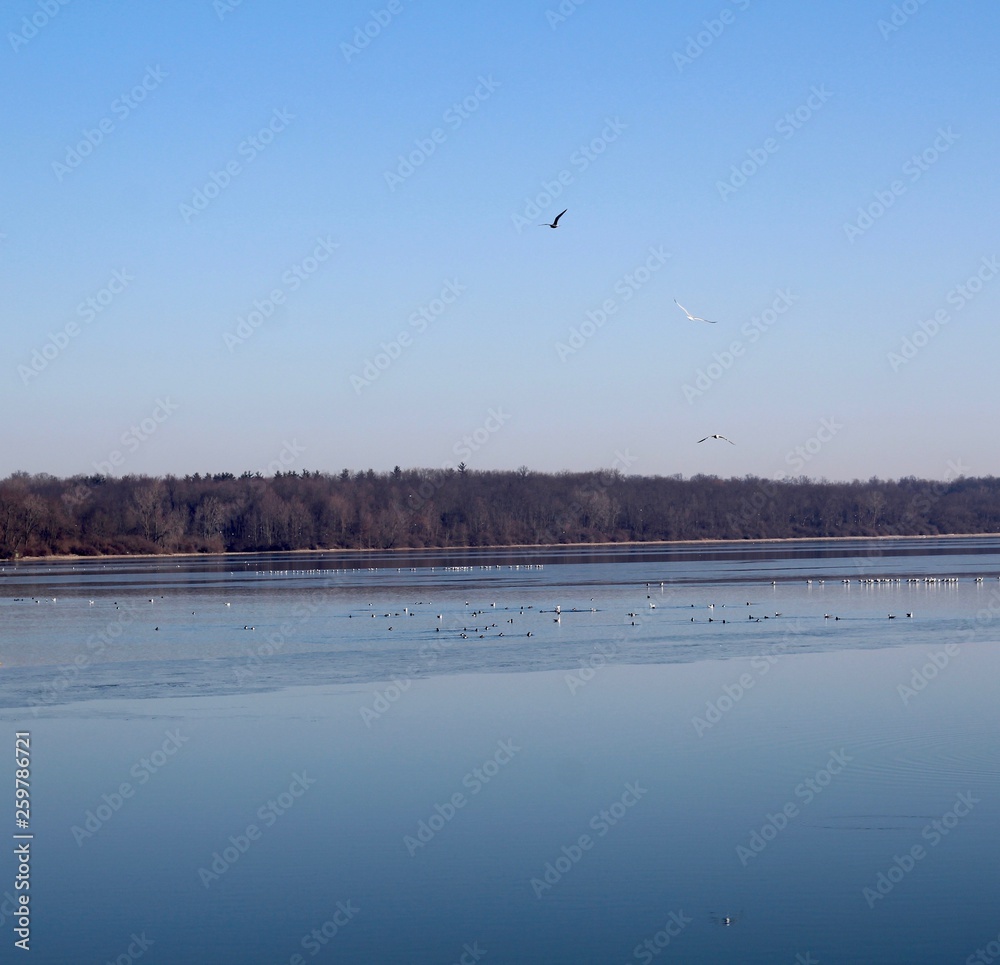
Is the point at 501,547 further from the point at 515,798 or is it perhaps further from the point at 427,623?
→ the point at 515,798

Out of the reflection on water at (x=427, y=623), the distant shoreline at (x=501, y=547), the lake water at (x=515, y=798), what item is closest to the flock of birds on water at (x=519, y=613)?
the reflection on water at (x=427, y=623)

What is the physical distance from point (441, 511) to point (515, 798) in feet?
369

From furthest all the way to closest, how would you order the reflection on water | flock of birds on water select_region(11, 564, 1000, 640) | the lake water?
flock of birds on water select_region(11, 564, 1000, 640), the reflection on water, the lake water

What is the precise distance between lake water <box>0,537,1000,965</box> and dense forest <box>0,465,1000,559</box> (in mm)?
77911

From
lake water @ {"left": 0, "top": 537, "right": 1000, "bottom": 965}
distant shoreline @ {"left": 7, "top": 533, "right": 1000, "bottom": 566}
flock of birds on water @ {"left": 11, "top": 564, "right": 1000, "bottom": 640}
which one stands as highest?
distant shoreline @ {"left": 7, "top": 533, "right": 1000, "bottom": 566}

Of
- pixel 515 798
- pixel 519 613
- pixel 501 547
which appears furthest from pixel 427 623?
pixel 501 547

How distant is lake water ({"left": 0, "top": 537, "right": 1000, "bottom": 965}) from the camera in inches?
372

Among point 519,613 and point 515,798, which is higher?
point 519,613

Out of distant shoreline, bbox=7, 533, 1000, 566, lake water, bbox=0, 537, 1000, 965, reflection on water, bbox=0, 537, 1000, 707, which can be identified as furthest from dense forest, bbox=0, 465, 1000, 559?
lake water, bbox=0, 537, 1000, 965

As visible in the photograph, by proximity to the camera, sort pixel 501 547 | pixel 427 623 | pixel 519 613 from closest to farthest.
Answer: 1. pixel 427 623
2. pixel 519 613
3. pixel 501 547

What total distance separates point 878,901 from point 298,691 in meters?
12.2

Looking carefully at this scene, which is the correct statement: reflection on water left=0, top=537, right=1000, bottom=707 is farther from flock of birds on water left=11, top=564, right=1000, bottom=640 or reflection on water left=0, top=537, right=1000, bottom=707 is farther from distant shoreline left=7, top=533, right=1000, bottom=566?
distant shoreline left=7, top=533, right=1000, bottom=566

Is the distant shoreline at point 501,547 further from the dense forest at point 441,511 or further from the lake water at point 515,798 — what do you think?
the lake water at point 515,798

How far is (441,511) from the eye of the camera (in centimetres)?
12531
